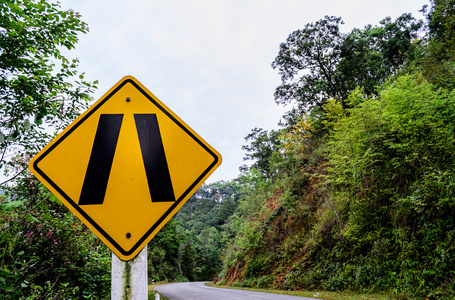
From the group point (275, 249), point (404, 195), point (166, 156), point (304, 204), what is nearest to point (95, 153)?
point (166, 156)

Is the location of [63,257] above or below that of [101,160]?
below

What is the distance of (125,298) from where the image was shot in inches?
57.1

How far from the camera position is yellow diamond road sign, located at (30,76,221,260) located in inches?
59.5

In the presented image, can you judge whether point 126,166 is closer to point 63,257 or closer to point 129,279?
point 129,279

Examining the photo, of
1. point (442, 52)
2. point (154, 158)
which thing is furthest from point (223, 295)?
point (442, 52)

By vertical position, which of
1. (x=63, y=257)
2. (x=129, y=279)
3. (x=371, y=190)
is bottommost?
(x=63, y=257)

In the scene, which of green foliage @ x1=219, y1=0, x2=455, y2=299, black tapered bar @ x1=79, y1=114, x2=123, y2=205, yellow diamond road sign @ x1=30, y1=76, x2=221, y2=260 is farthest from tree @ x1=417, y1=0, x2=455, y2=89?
black tapered bar @ x1=79, y1=114, x2=123, y2=205

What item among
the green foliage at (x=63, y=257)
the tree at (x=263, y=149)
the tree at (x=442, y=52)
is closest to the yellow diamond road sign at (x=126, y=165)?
the green foliage at (x=63, y=257)

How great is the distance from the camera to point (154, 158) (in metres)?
1.66

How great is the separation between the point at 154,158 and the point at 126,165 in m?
0.16

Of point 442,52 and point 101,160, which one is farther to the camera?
point 442,52

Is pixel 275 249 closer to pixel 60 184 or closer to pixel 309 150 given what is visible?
pixel 309 150

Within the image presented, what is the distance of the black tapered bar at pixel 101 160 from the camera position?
153 cm

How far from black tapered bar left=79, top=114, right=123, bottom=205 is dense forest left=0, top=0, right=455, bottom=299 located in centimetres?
58
